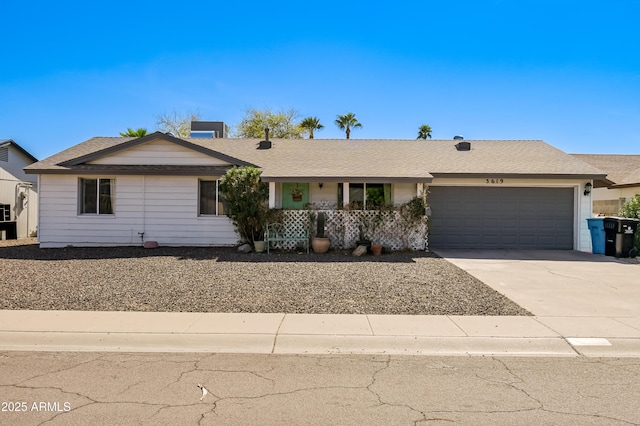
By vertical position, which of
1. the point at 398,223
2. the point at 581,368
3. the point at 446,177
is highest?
the point at 446,177

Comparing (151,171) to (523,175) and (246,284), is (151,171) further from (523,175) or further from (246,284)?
(523,175)

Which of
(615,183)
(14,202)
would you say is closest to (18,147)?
(14,202)

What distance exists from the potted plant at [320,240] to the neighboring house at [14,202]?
1491 centimetres

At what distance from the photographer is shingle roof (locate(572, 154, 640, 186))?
22378 mm

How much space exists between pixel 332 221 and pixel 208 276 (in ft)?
19.1

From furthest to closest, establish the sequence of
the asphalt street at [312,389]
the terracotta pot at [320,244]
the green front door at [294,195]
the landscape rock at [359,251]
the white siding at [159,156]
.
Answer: the green front door at [294,195]
the white siding at [159,156]
the terracotta pot at [320,244]
the landscape rock at [359,251]
the asphalt street at [312,389]

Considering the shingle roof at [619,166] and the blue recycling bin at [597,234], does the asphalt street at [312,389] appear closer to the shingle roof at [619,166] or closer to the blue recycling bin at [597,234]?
the blue recycling bin at [597,234]

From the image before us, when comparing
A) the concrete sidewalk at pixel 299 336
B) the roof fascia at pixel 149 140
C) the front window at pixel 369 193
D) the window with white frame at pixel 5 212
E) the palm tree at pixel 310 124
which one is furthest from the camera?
the palm tree at pixel 310 124

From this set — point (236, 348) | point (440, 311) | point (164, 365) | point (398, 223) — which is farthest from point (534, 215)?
point (164, 365)

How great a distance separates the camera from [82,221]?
15852 millimetres

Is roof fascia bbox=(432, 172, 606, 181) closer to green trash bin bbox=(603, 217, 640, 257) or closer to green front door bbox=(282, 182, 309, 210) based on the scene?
green trash bin bbox=(603, 217, 640, 257)

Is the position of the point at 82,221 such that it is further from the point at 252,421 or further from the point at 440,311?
the point at 252,421

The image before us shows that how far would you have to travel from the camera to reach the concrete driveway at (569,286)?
659 cm

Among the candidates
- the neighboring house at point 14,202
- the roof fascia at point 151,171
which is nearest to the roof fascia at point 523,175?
the roof fascia at point 151,171
